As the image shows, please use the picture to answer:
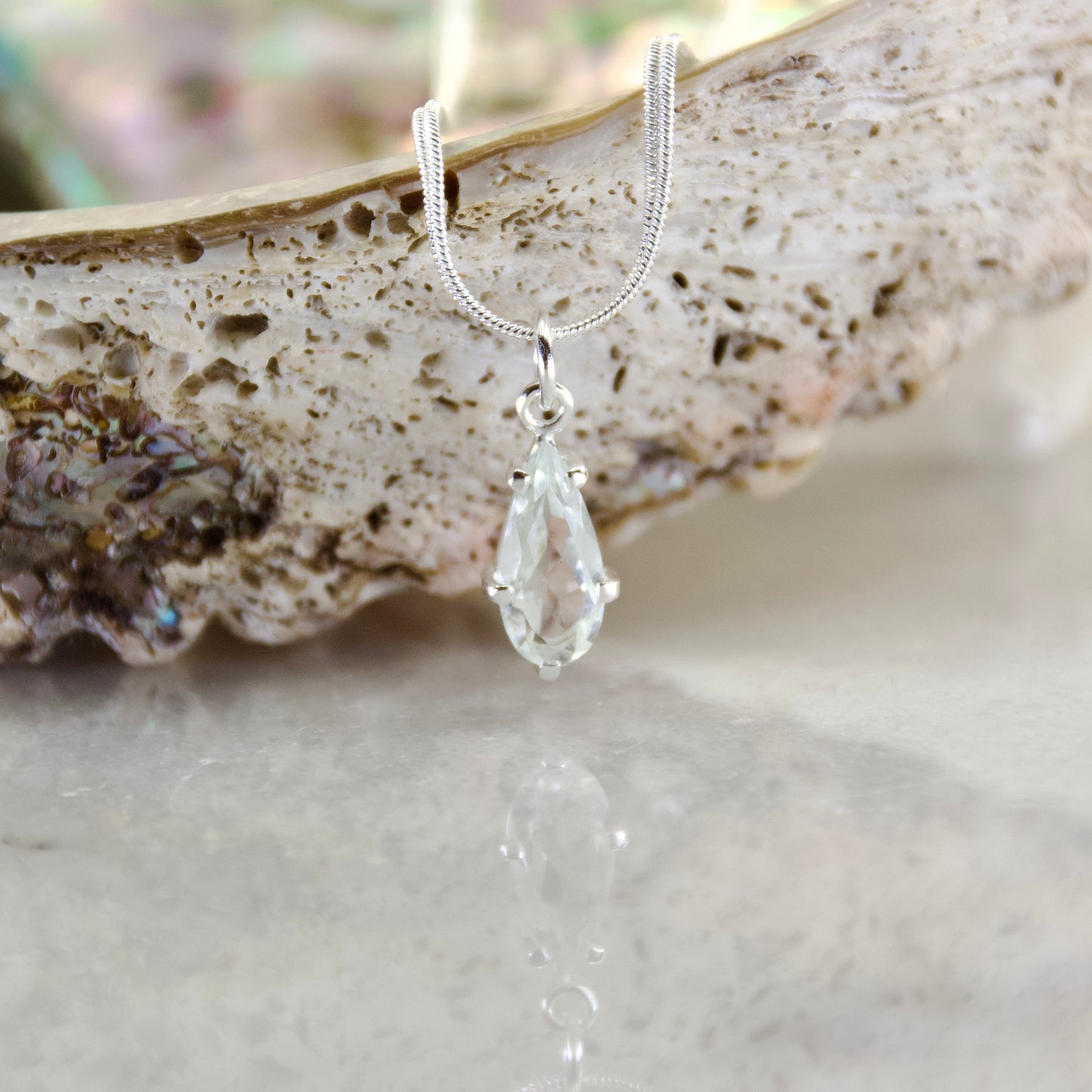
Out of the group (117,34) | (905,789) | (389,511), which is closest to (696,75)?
(389,511)

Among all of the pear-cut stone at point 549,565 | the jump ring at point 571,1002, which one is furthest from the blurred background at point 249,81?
the jump ring at point 571,1002

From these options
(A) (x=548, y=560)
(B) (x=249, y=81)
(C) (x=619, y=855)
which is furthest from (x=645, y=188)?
(B) (x=249, y=81)

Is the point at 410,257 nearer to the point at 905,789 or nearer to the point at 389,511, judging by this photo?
the point at 389,511

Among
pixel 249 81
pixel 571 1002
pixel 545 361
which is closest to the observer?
pixel 571 1002

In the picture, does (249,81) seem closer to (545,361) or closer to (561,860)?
(545,361)

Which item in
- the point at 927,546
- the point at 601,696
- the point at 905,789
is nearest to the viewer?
the point at 905,789

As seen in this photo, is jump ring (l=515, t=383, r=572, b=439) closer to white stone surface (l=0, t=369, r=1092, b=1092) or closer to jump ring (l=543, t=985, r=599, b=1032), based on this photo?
white stone surface (l=0, t=369, r=1092, b=1092)

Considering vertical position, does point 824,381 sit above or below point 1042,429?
below
